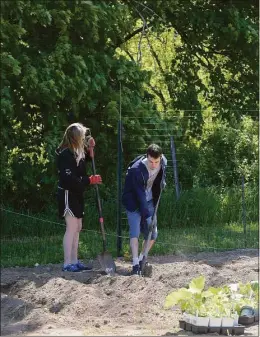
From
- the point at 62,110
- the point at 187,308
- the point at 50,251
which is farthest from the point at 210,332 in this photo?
the point at 62,110

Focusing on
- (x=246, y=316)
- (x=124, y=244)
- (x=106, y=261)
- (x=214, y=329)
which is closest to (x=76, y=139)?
(x=106, y=261)

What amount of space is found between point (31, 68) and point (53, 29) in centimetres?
143

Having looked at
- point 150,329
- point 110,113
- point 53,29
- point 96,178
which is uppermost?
point 53,29

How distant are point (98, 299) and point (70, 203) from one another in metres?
2.16

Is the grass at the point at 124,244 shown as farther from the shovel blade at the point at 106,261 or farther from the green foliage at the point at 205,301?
the green foliage at the point at 205,301

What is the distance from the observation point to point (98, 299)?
8.12 metres

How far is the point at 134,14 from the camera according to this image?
14859 mm

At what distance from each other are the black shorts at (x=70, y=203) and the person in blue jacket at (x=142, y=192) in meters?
0.54

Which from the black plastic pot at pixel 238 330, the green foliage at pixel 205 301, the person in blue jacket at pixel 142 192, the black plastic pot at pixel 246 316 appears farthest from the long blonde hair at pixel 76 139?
the black plastic pot at pixel 238 330

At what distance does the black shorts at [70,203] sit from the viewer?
33.1ft

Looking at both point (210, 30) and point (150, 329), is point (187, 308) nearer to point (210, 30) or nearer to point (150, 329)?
point (150, 329)

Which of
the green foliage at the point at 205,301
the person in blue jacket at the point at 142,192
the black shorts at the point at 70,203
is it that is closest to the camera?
the green foliage at the point at 205,301

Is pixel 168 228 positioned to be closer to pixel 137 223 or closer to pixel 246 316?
pixel 137 223

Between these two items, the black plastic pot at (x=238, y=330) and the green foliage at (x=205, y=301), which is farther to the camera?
the green foliage at (x=205, y=301)
